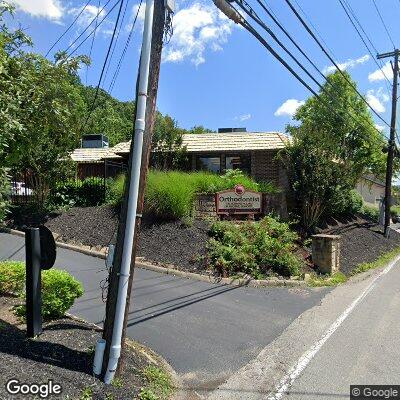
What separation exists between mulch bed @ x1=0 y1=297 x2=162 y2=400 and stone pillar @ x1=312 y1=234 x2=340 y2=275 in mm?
7925

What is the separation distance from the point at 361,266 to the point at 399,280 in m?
2.08

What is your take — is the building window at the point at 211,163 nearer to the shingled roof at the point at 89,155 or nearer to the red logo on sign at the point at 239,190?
the red logo on sign at the point at 239,190

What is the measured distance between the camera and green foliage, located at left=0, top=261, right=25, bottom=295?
7.43 m

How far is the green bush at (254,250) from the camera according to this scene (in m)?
11.3

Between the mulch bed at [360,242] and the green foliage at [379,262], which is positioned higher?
the mulch bed at [360,242]

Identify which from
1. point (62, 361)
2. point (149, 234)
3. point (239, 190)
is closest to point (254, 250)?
point (239, 190)

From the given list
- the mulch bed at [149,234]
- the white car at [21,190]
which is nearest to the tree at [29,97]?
the mulch bed at [149,234]

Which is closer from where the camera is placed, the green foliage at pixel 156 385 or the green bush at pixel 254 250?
the green foliage at pixel 156 385

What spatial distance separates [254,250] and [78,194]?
9.07 meters

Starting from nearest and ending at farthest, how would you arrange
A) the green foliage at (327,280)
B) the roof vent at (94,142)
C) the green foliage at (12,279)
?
the green foliage at (12,279) → the green foliage at (327,280) → the roof vent at (94,142)

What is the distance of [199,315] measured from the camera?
801 cm

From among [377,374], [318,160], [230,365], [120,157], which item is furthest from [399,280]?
[120,157]

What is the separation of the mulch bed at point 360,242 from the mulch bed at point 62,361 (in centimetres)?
954

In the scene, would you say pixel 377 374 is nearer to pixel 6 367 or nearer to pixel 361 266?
pixel 6 367
